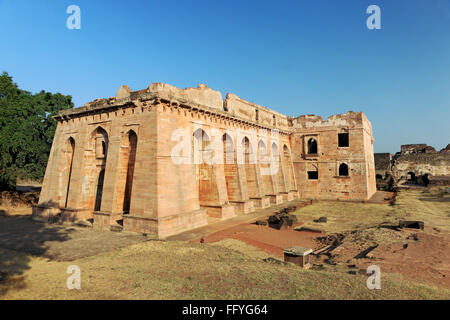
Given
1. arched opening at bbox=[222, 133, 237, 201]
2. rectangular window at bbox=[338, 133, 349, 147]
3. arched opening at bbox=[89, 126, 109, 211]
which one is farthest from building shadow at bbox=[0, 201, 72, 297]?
rectangular window at bbox=[338, 133, 349, 147]

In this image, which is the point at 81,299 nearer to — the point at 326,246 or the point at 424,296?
the point at 424,296

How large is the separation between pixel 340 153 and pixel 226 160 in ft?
44.7

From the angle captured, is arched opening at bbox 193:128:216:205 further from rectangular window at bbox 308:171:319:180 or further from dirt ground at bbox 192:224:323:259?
rectangular window at bbox 308:171:319:180

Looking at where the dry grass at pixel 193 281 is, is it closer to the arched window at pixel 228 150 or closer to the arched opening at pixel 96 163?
the arched opening at pixel 96 163

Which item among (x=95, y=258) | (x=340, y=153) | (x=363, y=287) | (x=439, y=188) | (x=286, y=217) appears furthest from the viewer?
(x=439, y=188)

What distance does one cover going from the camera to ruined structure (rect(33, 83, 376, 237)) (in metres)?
13.2

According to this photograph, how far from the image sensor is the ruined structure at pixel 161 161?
43.2 ft

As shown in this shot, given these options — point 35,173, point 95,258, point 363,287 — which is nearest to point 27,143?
point 35,173

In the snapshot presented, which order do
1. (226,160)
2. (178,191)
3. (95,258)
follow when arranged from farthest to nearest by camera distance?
(226,160) → (178,191) → (95,258)

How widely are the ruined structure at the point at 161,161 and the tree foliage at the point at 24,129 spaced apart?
762 cm

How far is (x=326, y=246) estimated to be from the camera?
40.1ft

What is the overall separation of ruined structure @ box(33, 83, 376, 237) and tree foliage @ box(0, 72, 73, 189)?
25.0 feet

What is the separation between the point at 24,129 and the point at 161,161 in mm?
18845

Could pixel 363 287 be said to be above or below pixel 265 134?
below
